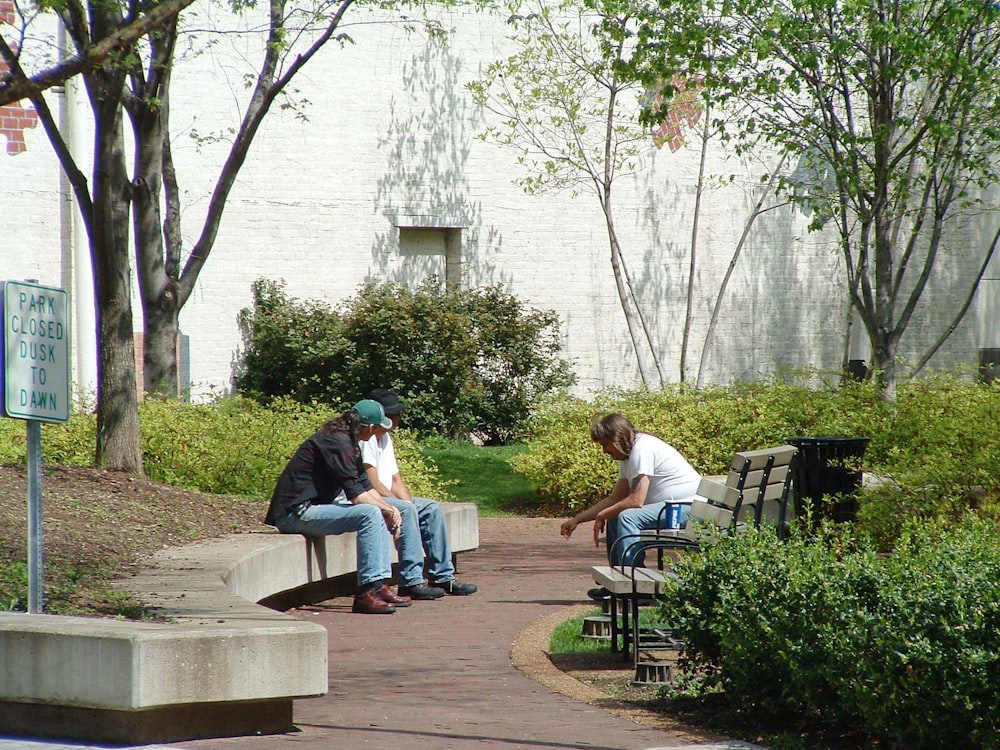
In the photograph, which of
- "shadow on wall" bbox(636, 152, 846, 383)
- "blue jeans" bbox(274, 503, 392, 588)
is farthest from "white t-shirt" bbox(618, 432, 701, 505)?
"shadow on wall" bbox(636, 152, 846, 383)

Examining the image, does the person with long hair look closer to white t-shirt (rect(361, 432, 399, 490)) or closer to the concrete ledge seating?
white t-shirt (rect(361, 432, 399, 490))

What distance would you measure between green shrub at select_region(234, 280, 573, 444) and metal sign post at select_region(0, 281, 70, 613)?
12357 millimetres

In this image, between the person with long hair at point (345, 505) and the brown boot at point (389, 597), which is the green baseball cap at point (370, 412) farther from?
the brown boot at point (389, 597)

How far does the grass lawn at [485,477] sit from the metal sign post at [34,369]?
8.43 meters

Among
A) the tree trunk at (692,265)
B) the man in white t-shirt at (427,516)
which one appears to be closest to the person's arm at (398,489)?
the man in white t-shirt at (427,516)

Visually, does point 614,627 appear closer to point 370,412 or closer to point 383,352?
point 370,412

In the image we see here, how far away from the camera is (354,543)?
31.4 ft

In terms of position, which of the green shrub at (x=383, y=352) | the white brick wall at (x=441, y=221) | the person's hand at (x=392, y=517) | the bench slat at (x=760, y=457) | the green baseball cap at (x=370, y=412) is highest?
the white brick wall at (x=441, y=221)

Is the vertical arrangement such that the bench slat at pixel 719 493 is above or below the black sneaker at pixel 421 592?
above

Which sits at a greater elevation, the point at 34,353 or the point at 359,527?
the point at 34,353

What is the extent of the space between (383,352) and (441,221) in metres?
2.53

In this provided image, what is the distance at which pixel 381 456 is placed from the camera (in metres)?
9.85

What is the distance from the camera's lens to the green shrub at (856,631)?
4.83m

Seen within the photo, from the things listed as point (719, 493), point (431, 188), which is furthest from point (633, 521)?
point (431, 188)
